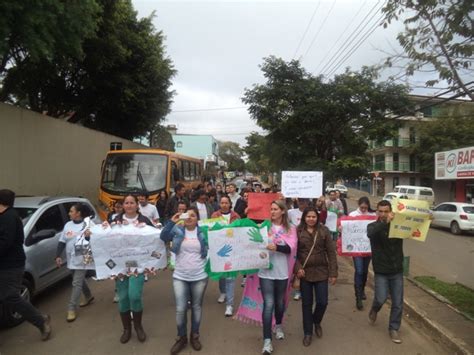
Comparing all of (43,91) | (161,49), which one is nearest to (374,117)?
(161,49)

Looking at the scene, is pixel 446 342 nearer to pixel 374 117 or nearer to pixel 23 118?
pixel 374 117

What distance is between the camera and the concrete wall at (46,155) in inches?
458

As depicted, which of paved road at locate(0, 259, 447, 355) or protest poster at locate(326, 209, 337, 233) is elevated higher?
protest poster at locate(326, 209, 337, 233)

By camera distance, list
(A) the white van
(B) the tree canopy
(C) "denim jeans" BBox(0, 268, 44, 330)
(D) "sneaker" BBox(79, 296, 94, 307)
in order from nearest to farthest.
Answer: (C) "denim jeans" BBox(0, 268, 44, 330) → (D) "sneaker" BBox(79, 296, 94, 307) → (B) the tree canopy → (A) the white van

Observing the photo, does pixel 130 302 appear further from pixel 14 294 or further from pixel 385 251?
pixel 385 251

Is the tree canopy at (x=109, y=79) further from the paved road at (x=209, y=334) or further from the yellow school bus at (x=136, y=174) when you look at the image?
the paved road at (x=209, y=334)

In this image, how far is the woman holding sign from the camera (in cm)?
484

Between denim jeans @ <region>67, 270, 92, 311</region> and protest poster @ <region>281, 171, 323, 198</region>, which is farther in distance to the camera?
protest poster @ <region>281, 171, 323, 198</region>

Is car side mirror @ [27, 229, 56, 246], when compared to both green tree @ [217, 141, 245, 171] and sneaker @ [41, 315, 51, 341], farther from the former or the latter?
green tree @ [217, 141, 245, 171]

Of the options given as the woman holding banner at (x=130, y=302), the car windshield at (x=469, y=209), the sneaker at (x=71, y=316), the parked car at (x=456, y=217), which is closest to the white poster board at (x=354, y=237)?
the woman holding banner at (x=130, y=302)

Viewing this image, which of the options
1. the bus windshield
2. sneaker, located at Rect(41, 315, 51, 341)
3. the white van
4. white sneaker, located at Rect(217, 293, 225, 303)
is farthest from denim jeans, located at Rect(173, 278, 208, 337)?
the white van

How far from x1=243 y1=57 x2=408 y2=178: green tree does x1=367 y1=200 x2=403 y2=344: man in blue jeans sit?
8720 mm

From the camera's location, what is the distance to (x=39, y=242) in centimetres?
623

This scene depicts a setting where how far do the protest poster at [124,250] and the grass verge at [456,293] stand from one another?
4869 mm
